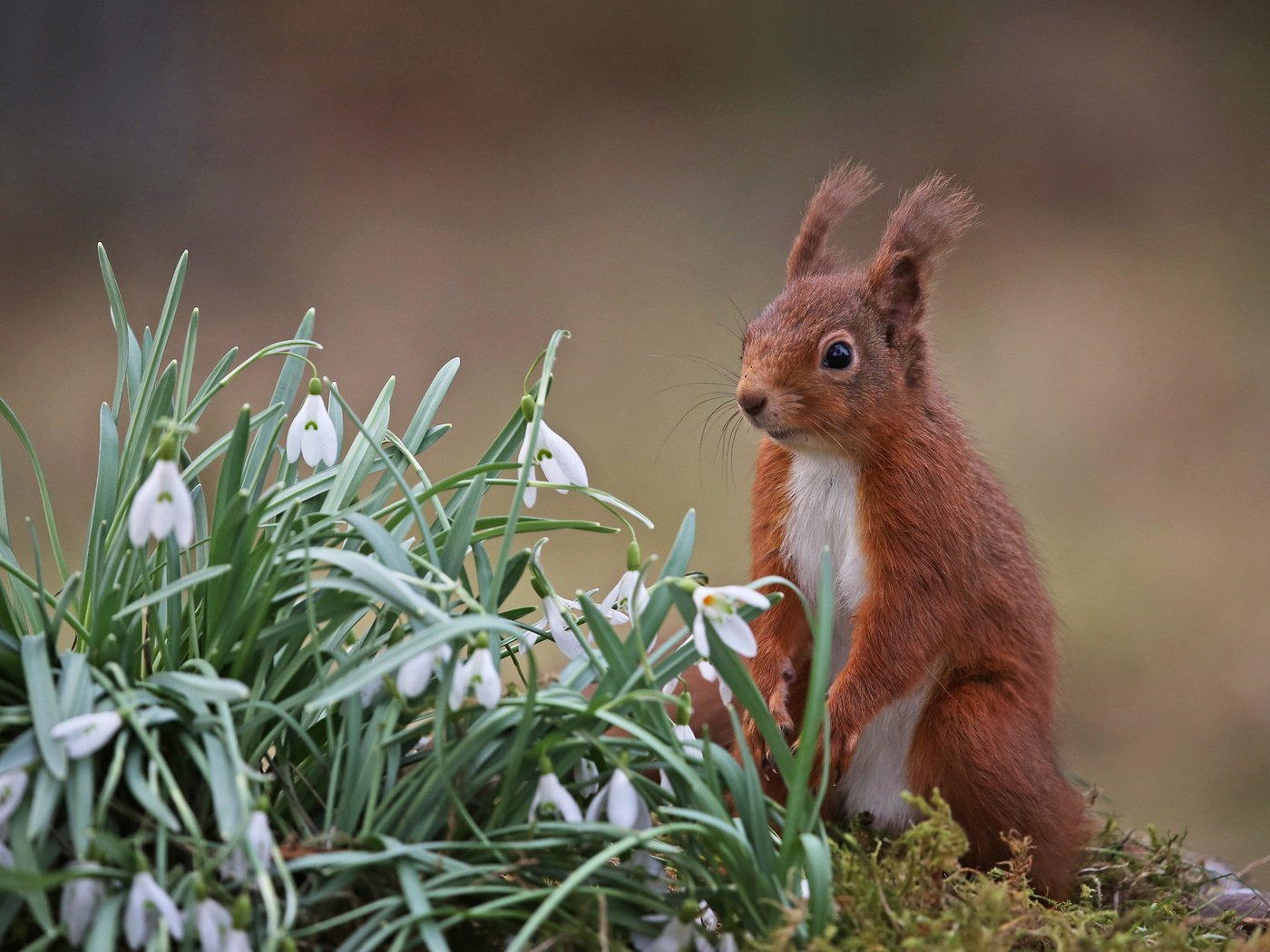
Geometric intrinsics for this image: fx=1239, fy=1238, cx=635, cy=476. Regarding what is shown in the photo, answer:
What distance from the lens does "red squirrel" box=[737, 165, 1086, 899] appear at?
6.24 feet

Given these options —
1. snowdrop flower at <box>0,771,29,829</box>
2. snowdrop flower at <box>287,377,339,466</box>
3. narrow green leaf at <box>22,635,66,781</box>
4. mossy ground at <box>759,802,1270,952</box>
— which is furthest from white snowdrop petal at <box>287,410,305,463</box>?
mossy ground at <box>759,802,1270,952</box>

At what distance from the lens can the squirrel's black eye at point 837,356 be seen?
191 cm

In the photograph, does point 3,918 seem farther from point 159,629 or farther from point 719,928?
point 719,928

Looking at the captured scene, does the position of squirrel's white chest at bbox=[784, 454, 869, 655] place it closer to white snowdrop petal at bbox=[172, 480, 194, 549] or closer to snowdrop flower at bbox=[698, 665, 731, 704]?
snowdrop flower at bbox=[698, 665, 731, 704]

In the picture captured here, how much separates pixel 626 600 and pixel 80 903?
765 mm

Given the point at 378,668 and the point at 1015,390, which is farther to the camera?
the point at 1015,390

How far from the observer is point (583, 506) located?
475 centimetres

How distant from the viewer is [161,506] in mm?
1231

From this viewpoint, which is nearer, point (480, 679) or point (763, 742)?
point (480, 679)

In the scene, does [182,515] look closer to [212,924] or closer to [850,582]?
[212,924]

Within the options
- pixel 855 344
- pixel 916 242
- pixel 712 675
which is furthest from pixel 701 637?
pixel 916 242

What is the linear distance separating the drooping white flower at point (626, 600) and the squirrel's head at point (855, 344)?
13.9 inches

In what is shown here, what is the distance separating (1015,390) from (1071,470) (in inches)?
14.7

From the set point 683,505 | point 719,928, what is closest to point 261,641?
point 719,928
